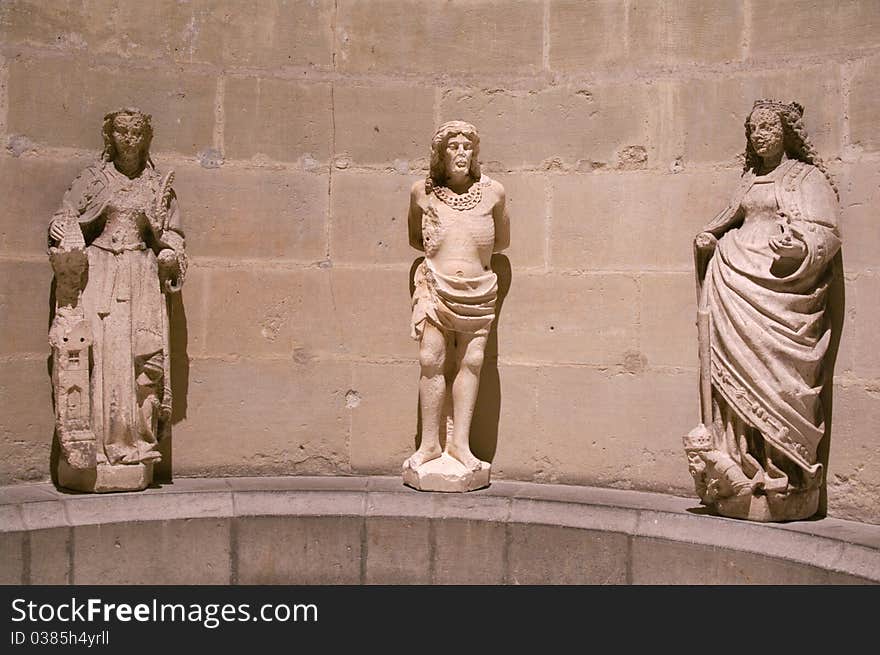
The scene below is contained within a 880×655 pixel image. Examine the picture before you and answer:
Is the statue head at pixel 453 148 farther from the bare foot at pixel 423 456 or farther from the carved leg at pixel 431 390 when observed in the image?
the bare foot at pixel 423 456

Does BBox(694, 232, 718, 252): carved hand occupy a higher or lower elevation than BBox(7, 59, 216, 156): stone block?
lower

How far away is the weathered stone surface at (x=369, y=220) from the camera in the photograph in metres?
6.22

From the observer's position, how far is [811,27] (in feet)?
18.2

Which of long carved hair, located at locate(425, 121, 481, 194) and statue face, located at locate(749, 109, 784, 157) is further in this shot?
long carved hair, located at locate(425, 121, 481, 194)

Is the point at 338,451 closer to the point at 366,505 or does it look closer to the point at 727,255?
the point at 366,505

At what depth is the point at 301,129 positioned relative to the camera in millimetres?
6203

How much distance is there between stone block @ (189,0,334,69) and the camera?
20.0ft

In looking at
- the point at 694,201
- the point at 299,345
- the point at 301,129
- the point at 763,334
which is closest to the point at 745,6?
the point at 694,201

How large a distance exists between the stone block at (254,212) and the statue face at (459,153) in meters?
0.90

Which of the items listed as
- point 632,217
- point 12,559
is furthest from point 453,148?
point 12,559

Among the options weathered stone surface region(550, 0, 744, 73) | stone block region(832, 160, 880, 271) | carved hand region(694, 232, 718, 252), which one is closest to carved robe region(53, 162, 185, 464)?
weathered stone surface region(550, 0, 744, 73)

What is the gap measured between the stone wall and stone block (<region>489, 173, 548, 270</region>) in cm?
1

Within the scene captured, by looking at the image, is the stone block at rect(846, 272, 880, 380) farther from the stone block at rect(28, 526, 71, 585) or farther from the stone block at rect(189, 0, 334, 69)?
the stone block at rect(28, 526, 71, 585)

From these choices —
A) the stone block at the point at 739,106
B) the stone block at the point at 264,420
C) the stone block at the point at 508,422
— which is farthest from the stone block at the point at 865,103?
the stone block at the point at 264,420
